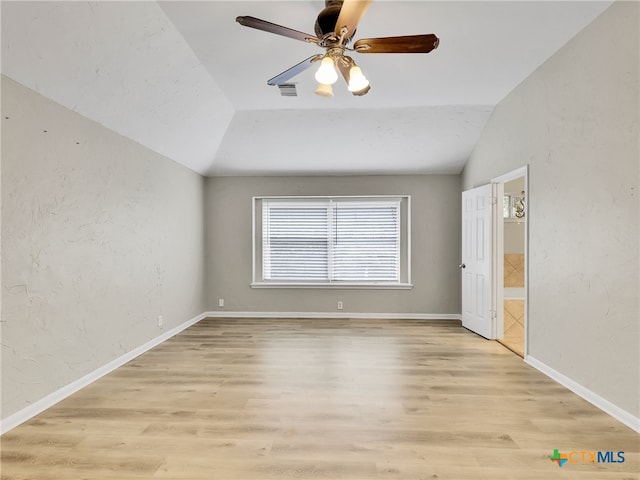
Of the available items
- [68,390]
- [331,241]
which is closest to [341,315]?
[331,241]

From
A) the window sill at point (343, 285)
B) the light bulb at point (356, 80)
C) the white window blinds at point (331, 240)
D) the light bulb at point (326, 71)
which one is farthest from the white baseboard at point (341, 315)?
the light bulb at point (326, 71)

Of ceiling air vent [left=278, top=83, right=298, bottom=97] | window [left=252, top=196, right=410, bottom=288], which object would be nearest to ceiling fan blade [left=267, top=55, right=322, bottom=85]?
ceiling air vent [left=278, top=83, right=298, bottom=97]

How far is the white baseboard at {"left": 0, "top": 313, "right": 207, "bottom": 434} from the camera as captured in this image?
2301 millimetres

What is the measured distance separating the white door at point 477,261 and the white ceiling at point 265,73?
0.88m

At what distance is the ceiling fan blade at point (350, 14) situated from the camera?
1.72 meters

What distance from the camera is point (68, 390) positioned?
2.78 meters

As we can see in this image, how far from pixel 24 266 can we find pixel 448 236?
5.20 metres

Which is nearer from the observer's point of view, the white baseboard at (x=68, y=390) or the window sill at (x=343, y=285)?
the white baseboard at (x=68, y=390)

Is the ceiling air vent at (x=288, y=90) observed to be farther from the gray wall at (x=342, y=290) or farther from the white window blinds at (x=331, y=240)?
the white window blinds at (x=331, y=240)

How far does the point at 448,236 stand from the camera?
5.56 meters

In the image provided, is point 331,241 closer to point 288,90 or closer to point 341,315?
point 341,315

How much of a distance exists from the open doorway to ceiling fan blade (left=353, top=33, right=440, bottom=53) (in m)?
Answer: 2.19

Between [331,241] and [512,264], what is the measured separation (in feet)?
9.10

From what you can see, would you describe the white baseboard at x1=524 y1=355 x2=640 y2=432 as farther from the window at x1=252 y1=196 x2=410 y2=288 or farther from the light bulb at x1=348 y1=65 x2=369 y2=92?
the light bulb at x1=348 y1=65 x2=369 y2=92
